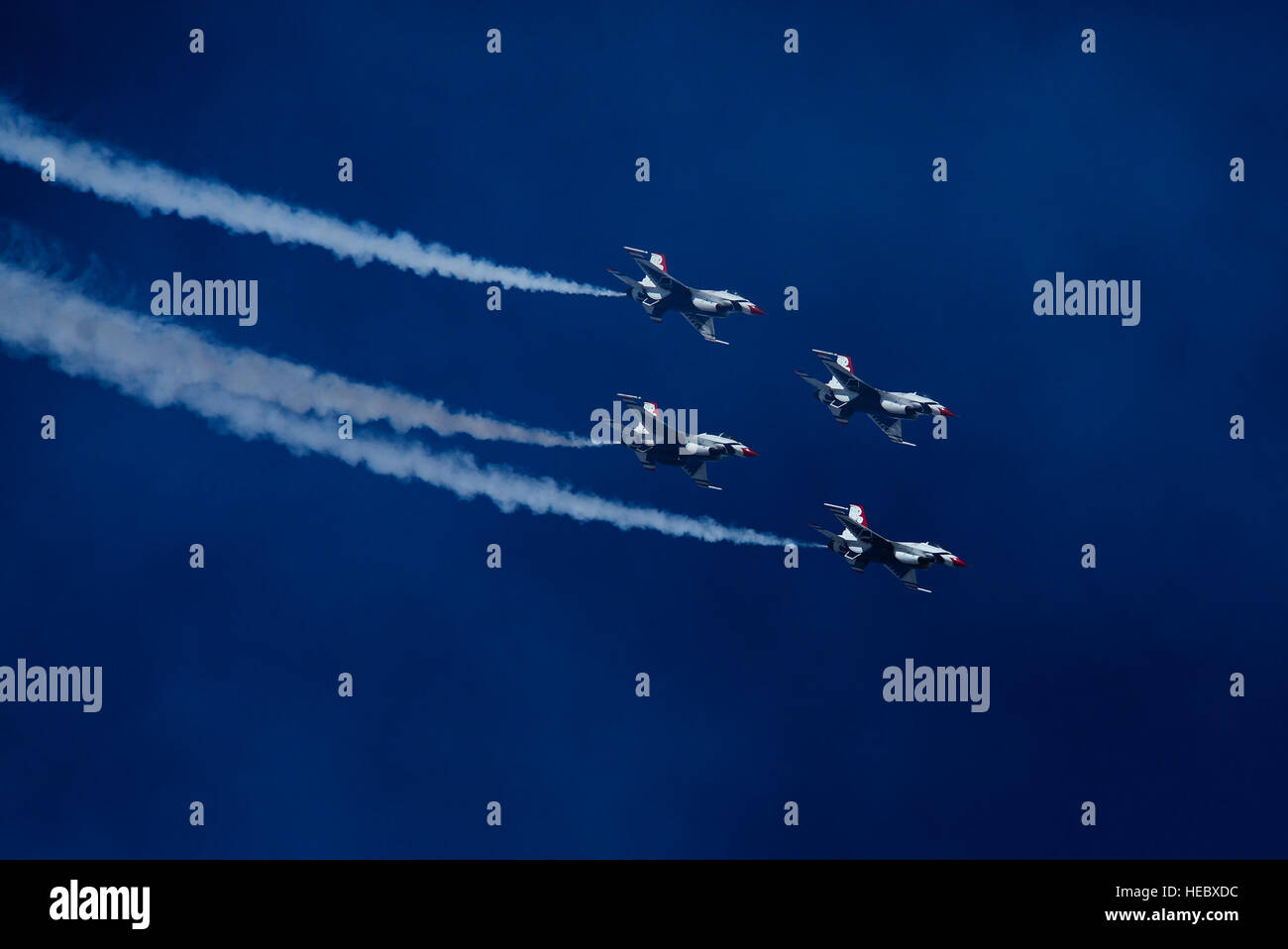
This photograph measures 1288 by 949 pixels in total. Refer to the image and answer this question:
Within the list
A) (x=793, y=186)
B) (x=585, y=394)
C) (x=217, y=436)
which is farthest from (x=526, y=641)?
(x=793, y=186)

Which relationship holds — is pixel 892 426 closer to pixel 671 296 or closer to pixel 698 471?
pixel 698 471

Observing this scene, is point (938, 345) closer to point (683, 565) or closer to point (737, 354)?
point (737, 354)

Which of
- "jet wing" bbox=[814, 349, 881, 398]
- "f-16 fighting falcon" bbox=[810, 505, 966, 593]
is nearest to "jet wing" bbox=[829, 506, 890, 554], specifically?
"f-16 fighting falcon" bbox=[810, 505, 966, 593]

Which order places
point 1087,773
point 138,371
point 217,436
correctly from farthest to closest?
point 217,436 < point 1087,773 < point 138,371

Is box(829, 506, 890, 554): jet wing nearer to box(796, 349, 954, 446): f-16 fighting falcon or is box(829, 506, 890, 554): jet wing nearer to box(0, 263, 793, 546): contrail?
box(796, 349, 954, 446): f-16 fighting falcon

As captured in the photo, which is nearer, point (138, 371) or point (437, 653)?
point (138, 371)

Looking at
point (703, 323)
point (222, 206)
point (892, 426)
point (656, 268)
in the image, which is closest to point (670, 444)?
point (703, 323)

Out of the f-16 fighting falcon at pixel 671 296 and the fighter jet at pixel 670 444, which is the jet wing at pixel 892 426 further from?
the fighter jet at pixel 670 444

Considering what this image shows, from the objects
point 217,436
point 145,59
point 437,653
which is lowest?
point 437,653
